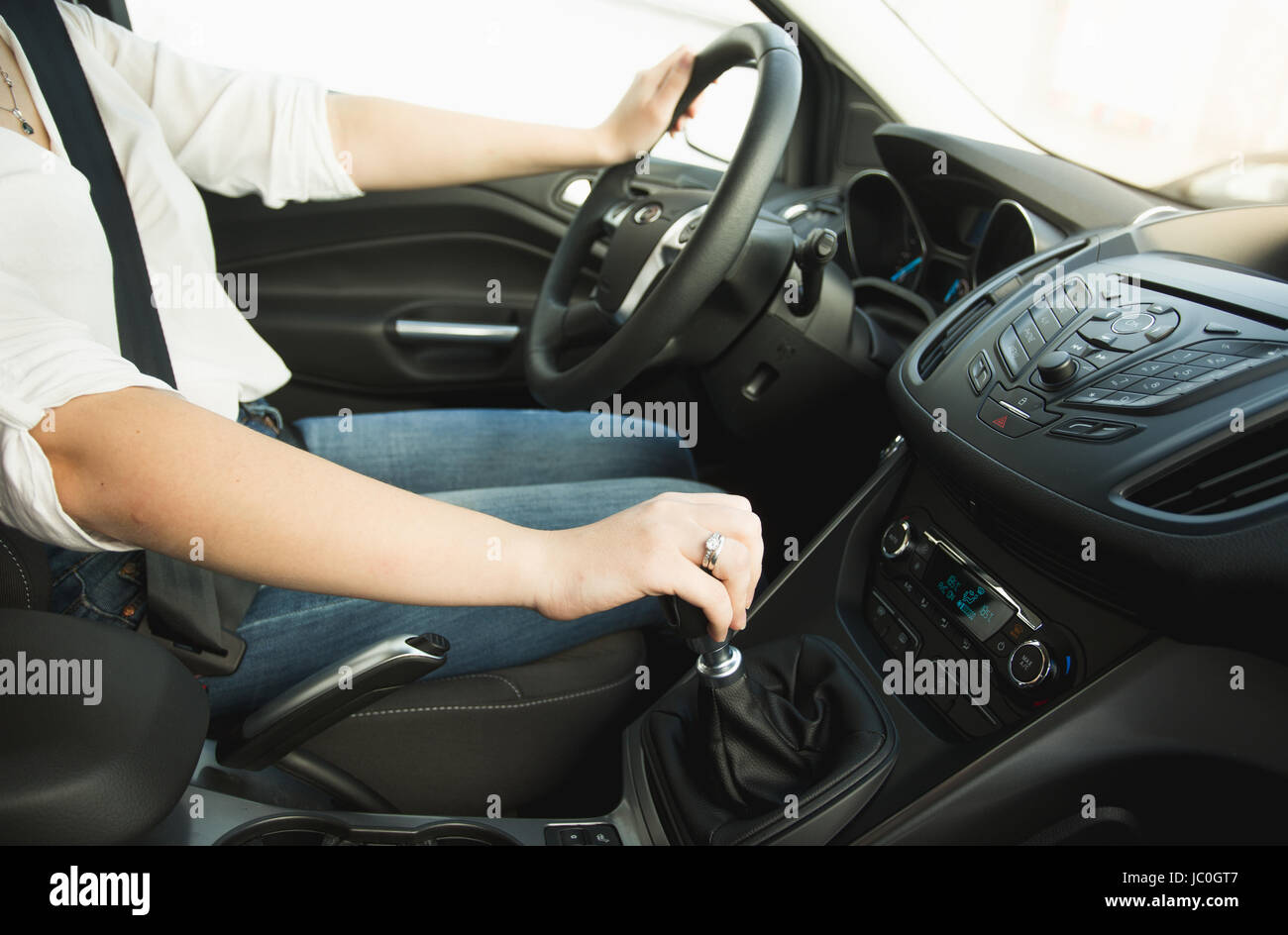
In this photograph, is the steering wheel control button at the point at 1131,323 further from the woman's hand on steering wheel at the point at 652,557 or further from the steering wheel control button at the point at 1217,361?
the woman's hand on steering wheel at the point at 652,557

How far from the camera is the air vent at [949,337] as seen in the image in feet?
2.94

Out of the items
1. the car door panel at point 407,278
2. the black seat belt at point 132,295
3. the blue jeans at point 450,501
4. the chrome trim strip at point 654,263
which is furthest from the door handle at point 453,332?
the black seat belt at point 132,295

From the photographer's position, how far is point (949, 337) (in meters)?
0.92

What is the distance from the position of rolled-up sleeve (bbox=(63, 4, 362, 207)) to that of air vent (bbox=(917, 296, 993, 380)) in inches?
28.7

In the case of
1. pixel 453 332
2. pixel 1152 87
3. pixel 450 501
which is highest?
pixel 1152 87

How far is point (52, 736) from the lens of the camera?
550 mm

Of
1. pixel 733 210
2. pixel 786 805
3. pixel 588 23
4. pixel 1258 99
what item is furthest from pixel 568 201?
pixel 786 805

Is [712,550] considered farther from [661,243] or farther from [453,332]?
[453,332]

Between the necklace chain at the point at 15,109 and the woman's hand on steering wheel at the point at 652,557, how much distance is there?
577 millimetres

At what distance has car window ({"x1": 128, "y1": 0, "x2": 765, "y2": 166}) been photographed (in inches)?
64.0

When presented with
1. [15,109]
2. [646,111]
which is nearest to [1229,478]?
[646,111]

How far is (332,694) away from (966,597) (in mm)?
546
